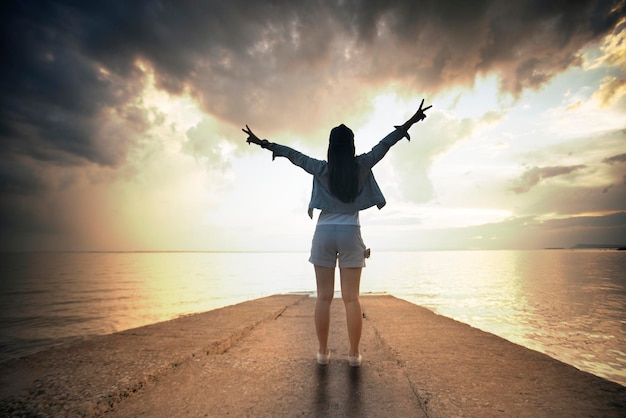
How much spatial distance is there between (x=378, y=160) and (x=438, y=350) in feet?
6.98

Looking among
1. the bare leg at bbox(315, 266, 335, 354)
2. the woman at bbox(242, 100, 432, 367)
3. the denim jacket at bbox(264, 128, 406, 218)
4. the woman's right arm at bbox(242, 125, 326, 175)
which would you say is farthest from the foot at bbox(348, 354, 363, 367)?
the woman's right arm at bbox(242, 125, 326, 175)

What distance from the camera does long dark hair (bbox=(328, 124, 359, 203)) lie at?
2.86 m

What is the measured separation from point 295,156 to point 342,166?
50 centimetres

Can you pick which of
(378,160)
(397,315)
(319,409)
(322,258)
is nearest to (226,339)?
(322,258)

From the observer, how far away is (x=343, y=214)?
9.46 feet

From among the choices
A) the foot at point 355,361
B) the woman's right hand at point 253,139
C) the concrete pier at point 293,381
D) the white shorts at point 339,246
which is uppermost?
the woman's right hand at point 253,139

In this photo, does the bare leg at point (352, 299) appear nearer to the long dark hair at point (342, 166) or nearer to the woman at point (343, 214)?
the woman at point (343, 214)

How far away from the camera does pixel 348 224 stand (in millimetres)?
2842

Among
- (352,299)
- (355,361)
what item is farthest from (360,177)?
(355,361)

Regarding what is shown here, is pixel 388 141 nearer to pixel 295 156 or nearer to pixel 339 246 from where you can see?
pixel 295 156

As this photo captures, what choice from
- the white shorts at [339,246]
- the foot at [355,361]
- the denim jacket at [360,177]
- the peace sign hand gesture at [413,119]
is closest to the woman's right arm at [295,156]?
the denim jacket at [360,177]

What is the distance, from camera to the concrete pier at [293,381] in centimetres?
200

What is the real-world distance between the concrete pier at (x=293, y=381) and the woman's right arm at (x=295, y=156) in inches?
70.2

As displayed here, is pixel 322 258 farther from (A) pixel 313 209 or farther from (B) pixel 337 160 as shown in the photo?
(B) pixel 337 160
